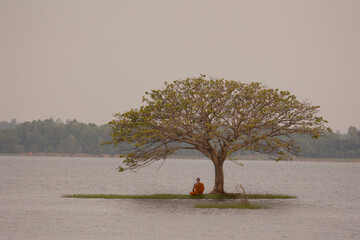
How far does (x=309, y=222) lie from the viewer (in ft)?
126

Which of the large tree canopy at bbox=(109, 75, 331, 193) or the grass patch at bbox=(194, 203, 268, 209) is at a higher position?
the large tree canopy at bbox=(109, 75, 331, 193)

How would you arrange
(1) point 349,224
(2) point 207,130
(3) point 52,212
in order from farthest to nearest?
(2) point 207,130
(3) point 52,212
(1) point 349,224

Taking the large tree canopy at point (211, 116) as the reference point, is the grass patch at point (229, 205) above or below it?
below

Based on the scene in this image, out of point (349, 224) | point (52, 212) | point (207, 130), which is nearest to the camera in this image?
point (349, 224)

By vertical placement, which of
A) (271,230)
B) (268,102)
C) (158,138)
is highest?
(268,102)

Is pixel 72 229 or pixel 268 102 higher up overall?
pixel 268 102

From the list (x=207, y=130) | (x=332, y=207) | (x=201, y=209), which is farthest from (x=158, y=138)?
(x=332, y=207)

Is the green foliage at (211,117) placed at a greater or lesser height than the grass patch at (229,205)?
greater

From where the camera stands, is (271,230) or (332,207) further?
(332,207)

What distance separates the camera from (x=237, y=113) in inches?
2034

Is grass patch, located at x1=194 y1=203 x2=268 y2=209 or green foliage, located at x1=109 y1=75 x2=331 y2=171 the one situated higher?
green foliage, located at x1=109 y1=75 x2=331 y2=171

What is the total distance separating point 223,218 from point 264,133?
15097mm

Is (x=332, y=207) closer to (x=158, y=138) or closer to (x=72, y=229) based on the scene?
(x=158, y=138)

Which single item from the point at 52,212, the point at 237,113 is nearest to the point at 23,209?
the point at 52,212
